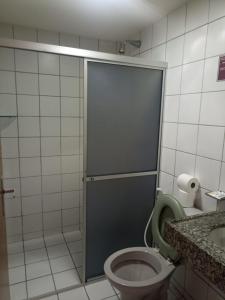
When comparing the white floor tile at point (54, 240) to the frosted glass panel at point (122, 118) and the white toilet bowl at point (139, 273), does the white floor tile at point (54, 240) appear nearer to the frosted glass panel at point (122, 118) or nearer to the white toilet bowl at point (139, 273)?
the white toilet bowl at point (139, 273)

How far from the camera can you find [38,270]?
1.99m

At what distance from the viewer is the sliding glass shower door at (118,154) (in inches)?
64.1

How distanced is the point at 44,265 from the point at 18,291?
12.8 inches

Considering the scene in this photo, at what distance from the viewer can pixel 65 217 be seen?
2.54 metres

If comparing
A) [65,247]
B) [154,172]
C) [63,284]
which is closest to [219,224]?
[154,172]

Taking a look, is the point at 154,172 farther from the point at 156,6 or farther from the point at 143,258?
the point at 156,6

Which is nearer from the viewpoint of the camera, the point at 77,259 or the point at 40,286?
the point at 40,286

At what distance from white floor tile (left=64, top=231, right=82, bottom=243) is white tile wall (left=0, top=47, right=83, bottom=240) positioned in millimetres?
81

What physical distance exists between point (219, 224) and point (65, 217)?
5.94ft

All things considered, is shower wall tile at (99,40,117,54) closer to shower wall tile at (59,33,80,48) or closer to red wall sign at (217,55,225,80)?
shower wall tile at (59,33,80,48)

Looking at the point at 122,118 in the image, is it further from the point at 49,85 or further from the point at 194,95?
the point at 49,85

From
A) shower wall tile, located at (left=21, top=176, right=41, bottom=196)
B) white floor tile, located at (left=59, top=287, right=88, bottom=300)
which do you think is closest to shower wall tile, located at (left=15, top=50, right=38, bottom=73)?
shower wall tile, located at (left=21, top=176, right=41, bottom=196)

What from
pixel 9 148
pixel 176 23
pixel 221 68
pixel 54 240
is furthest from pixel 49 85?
pixel 54 240

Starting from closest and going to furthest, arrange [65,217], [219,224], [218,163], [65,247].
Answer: [219,224], [218,163], [65,247], [65,217]
